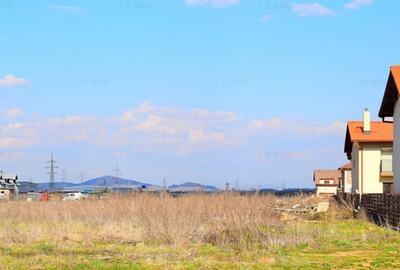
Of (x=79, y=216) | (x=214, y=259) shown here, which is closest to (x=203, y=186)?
(x=79, y=216)

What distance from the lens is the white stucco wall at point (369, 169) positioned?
42.8 meters

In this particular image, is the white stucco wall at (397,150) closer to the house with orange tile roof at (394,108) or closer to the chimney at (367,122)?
the house with orange tile roof at (394,108)

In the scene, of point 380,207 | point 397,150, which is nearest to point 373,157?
point 397,150

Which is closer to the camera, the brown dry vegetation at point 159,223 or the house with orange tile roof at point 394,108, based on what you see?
the brown dry vegetation at point 159,223

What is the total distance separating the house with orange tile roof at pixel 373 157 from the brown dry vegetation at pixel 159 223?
451 inches

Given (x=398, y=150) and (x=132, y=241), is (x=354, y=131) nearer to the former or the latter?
(x=398, y=150)

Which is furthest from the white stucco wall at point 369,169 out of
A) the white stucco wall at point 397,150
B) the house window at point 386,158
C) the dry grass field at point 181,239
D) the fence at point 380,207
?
the dry grass field at point 181,239

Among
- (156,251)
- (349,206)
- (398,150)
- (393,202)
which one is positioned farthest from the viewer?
(349,206)

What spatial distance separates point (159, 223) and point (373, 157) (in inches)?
936

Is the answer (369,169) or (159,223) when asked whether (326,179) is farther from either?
(159,223)

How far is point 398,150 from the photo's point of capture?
102 feet

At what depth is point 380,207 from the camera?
29750mm

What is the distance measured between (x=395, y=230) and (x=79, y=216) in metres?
15.4

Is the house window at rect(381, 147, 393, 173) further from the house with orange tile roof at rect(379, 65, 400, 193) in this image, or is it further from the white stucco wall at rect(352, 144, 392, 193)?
the house with orange tile roof at rect(379, 65, 400, 193)
